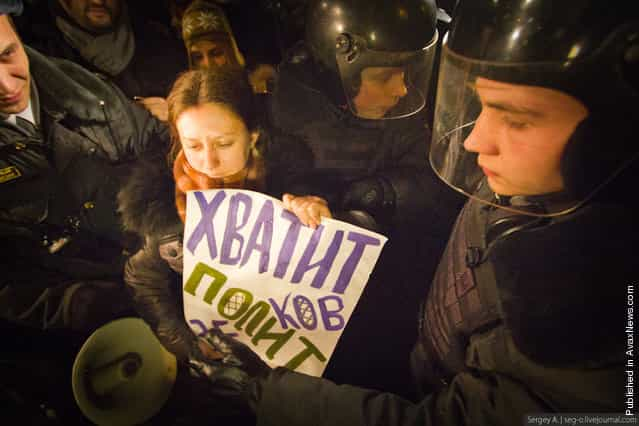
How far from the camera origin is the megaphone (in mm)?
1878

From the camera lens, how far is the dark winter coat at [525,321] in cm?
94

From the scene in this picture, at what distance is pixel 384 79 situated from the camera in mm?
1310

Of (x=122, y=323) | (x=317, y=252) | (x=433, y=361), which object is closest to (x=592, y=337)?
(x=433, y=361)

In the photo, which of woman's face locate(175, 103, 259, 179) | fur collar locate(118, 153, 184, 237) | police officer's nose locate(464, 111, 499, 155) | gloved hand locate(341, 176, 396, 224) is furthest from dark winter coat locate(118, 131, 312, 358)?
police officer's nose locate(464, 111, 499, 155)

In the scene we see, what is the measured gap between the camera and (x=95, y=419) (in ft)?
6.16

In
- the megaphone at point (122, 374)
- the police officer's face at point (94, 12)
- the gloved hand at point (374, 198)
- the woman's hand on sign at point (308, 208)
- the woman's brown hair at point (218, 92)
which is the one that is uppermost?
the police officer's face at point (94, 12)

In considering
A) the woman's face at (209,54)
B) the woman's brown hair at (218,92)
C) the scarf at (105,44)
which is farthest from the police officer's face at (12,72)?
the woman's face at (209,54)

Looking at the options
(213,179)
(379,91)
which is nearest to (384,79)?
(379,91)

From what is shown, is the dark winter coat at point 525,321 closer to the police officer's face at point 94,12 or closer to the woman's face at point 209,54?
the woman's face at point 209,54

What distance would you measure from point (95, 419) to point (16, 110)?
169 cm

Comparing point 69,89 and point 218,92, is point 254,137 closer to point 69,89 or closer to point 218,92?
point 218,92

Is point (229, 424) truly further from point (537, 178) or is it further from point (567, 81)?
point (567, 81)

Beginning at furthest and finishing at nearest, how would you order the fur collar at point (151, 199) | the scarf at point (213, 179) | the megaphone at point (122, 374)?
the megaphone at point (122, 374), the fur collar at point (151, 199), the scarf at point (213, 179)

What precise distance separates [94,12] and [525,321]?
2.01 m
